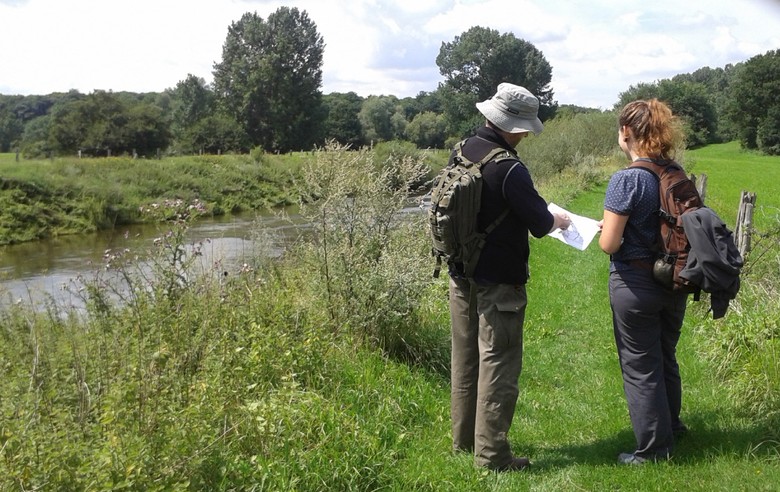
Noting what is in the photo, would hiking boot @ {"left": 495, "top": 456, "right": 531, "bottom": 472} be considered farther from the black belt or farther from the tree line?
the tree line

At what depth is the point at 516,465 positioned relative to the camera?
4.16 metres

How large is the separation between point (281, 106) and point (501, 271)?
222 feet

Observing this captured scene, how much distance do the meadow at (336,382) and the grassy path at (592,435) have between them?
17 millimetres

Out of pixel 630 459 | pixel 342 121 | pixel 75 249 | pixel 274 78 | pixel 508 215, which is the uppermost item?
pixel 274 78

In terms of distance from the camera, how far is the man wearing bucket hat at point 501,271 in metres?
3.84

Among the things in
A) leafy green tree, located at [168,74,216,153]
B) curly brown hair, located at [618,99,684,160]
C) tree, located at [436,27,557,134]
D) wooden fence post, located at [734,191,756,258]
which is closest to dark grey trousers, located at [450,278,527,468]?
curly brown hair, located at [618,99,684,160]

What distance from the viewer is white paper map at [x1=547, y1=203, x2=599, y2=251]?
417 cm

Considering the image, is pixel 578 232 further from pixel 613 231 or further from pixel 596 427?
pixel 596 427

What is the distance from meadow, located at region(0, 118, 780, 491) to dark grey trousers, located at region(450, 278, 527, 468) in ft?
0.74

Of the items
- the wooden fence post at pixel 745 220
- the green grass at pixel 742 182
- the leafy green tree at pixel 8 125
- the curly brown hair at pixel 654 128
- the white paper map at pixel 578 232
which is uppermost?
the leafy green tree at pixel 8 125

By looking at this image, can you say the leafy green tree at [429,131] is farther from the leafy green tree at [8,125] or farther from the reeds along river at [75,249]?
the leafy green tree at [8,125]

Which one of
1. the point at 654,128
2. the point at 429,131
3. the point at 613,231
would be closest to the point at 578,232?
the point at 613,231

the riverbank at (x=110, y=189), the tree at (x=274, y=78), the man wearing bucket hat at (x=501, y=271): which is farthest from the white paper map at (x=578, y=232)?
the tree at (x=274, y=78)

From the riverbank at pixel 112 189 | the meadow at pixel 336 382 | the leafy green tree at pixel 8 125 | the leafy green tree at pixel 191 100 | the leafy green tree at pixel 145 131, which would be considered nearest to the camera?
the meadow at pixel 336 382
